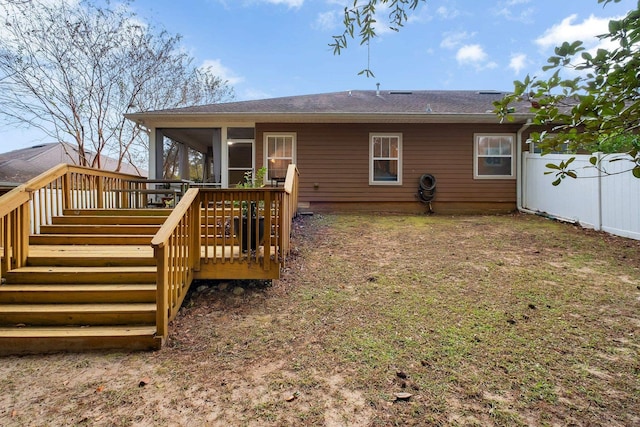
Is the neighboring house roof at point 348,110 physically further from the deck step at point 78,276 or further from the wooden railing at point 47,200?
the deck step at point 78,276

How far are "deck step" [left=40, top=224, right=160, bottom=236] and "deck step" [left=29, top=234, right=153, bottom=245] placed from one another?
6.2 inches

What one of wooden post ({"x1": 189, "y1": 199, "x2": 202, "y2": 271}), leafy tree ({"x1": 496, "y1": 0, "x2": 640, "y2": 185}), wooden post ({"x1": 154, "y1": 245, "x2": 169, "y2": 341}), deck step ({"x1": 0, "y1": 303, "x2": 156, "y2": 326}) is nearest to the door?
wooden post ({"x1": 189, "y1": 199, "x2": 202, "y2": 271})

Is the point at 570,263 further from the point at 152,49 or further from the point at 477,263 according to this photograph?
the point at 152,49

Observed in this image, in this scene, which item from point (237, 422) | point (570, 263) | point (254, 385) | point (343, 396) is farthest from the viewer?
point (570, 263)

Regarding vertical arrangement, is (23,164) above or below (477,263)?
above

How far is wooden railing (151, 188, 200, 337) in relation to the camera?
281 centimetres

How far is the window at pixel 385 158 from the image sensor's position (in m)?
8.94

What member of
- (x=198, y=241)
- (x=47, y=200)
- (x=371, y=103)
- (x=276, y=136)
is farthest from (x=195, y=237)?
(x=371, y=103)

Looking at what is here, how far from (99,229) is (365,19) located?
4.43 m

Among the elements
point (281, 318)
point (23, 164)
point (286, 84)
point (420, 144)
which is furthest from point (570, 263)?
point (286, 84)

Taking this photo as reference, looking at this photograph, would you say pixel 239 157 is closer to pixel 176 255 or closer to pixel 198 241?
pixel 198 241

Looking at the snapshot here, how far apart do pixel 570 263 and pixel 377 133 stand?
5643 mm

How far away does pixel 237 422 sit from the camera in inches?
74.9

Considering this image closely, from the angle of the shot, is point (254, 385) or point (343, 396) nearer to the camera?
point (343, 396)
